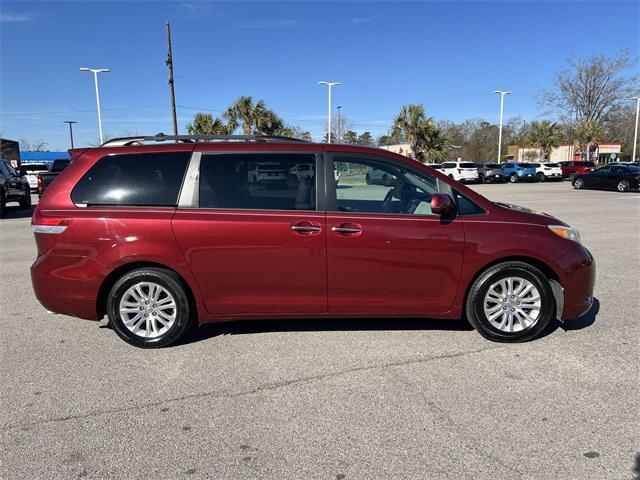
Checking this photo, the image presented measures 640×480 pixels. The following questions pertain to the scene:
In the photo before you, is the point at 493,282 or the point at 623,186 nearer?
the point at 493,282

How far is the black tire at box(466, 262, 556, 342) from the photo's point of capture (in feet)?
13.6

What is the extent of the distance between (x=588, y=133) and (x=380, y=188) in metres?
54.3

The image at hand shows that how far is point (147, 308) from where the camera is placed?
415cm

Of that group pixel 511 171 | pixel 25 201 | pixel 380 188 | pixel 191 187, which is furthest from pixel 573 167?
pixel 191 187

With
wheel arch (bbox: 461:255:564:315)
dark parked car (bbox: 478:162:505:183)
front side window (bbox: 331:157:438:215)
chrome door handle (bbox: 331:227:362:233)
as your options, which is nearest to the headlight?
wheel arch (bbox: 461:255:564:315)

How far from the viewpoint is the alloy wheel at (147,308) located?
4.12 m

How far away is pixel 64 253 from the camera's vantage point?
13.4ft

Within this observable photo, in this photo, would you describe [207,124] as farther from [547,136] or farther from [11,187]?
[547,136]

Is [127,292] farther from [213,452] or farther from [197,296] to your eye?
[213,452]

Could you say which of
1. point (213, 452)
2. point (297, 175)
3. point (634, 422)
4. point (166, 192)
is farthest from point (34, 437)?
point (634, 422)

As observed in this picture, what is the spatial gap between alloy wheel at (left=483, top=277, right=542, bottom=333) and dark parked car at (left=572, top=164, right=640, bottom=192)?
2349 centimetres

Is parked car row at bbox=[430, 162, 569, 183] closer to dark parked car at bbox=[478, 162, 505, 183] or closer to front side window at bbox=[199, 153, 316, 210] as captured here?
dark parked car at bbox=[478, 162, 505, 183]

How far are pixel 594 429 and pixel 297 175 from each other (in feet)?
9.26

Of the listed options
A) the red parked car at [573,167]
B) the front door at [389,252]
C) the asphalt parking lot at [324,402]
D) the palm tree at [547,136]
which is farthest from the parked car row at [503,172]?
the front door at [389,252]
